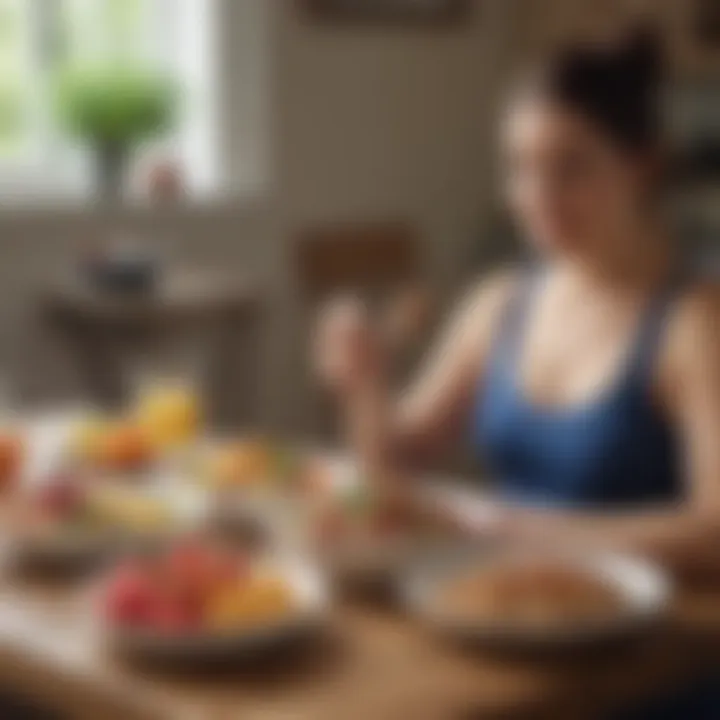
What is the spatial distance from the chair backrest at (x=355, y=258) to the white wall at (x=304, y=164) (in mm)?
32

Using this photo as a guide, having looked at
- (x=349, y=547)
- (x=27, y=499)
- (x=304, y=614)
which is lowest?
(x=304, y=614)

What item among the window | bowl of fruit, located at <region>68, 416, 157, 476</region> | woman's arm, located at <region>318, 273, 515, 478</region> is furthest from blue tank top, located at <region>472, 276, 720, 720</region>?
the window

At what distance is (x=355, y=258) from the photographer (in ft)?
12.4

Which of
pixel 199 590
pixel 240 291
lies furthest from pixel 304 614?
pixel 240 291

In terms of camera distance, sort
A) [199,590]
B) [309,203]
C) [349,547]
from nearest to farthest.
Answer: [199,590], [349,547], [309,203]

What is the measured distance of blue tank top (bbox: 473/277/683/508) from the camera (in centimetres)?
178

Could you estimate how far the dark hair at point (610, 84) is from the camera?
1.78m

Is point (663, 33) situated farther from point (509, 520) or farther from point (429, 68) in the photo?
point (509, 520)

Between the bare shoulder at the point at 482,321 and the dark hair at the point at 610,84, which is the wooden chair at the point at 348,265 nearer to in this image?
the bare shoulder at the point at 482,321

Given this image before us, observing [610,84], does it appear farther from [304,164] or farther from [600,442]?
[304,164]

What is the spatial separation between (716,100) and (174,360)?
1.29 m

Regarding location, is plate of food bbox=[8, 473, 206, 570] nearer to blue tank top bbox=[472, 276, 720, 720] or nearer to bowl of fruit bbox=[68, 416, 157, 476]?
bowl of fruit bbox=[68, 416, 157, 476]

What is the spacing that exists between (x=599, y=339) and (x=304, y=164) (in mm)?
1947

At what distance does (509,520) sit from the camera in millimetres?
1570
